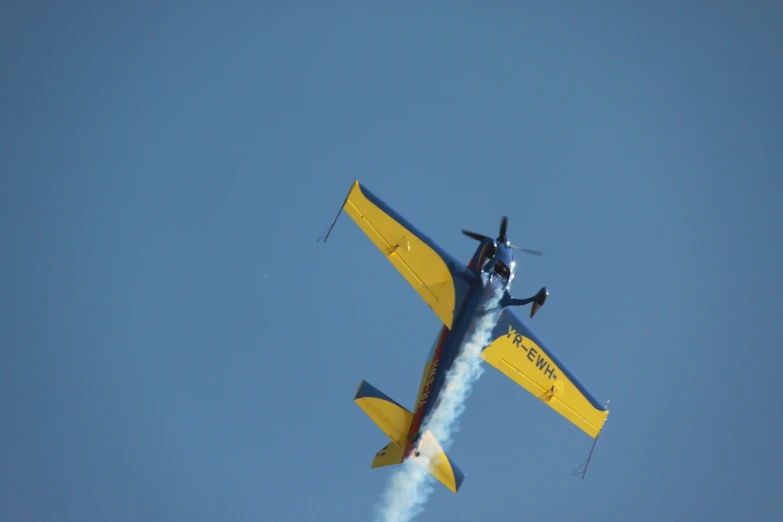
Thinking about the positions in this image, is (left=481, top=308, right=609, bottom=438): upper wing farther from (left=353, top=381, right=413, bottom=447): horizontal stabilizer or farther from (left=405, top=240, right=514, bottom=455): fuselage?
(left=353, top=381, right=413, bottom=447): horizontal stabilizer

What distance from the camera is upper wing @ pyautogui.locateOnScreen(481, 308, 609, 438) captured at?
2838 centimetres

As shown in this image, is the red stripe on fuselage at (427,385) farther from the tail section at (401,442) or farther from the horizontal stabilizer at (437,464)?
the horizontal stabilizer at (437,464)

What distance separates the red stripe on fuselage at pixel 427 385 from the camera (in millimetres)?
27141

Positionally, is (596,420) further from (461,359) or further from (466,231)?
(466,231)

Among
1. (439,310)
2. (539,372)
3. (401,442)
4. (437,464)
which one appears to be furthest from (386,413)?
(539,372)

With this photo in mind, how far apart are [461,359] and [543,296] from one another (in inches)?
131

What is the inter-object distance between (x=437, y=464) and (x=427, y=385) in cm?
243

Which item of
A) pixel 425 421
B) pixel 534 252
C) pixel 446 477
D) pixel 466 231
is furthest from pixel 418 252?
pixel 446 477

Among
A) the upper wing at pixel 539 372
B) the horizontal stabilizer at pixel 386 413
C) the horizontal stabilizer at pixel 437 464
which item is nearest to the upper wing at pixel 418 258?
the upper wing at pixel 539 372

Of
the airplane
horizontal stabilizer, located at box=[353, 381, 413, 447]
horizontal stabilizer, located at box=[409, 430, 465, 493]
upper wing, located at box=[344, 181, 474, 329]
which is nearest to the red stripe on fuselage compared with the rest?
the airplane

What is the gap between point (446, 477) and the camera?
2728cm

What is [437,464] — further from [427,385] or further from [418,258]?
[418,258]

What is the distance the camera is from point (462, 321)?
26641mm

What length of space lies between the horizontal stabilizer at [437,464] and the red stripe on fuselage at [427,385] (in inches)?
13.7
